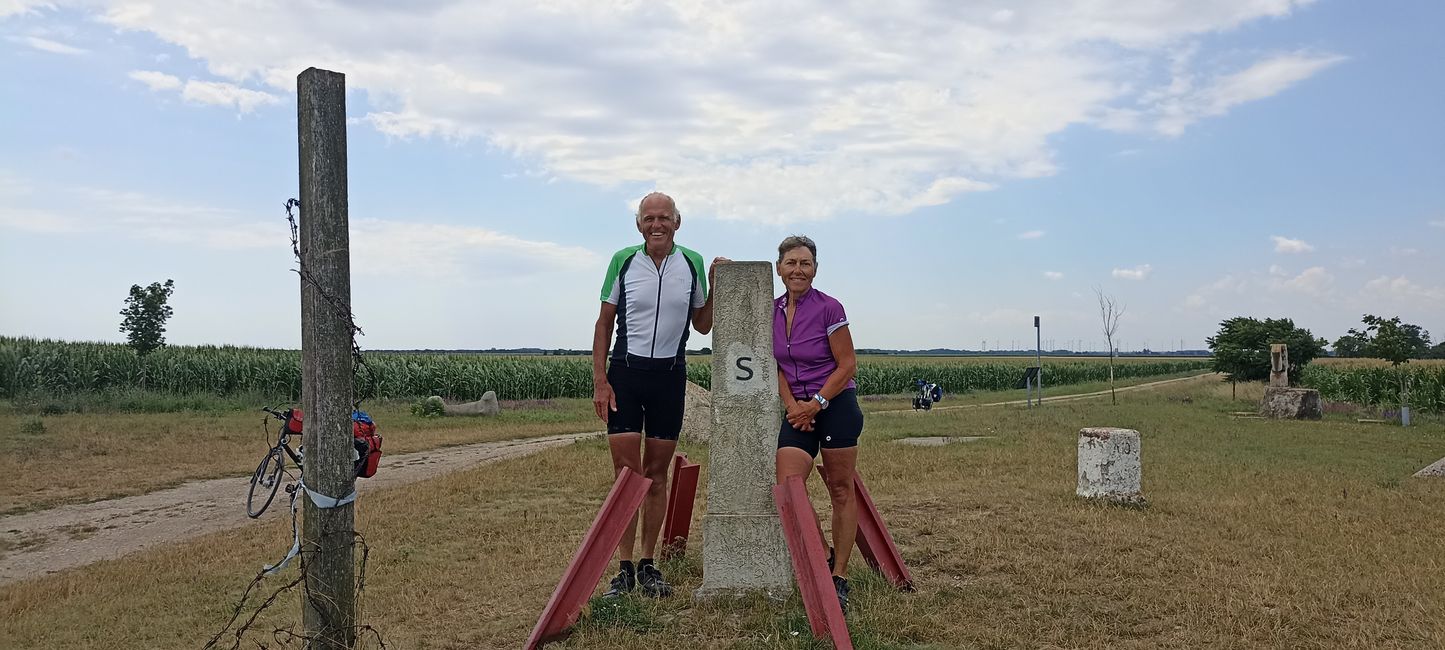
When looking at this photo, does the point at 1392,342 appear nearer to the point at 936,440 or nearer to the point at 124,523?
the point at 936,440

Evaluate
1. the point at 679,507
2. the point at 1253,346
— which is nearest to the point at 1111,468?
the point at 679,507

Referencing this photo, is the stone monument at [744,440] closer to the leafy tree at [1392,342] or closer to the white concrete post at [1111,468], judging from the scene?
the white concrete post at [1111,468]

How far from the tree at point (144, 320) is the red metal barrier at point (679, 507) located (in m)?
23.6

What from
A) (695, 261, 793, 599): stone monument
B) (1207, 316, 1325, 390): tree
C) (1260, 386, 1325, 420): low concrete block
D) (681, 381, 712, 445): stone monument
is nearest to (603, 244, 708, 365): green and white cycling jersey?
(695, 261, 793, 599): stone monument

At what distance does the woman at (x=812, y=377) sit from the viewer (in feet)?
15.6

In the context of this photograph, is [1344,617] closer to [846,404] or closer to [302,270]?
[846,404]

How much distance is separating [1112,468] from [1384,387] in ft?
73.0

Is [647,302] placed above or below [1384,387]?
above

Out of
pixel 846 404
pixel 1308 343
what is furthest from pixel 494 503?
pixel 1308 343

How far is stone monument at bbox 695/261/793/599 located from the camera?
5.02 meters

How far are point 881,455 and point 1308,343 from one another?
26556mm

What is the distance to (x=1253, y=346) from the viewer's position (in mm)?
31172

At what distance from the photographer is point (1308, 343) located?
105 feet

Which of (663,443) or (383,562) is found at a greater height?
(663,443)
